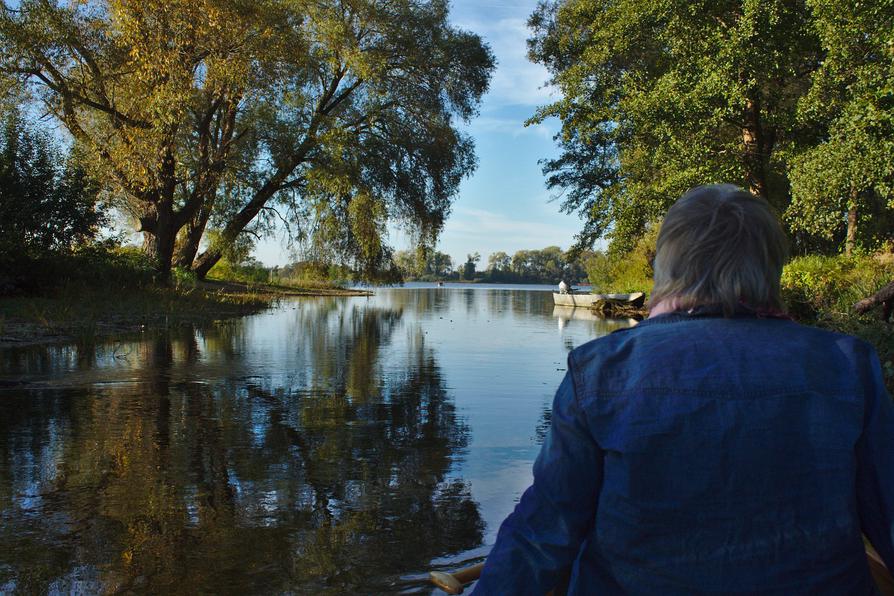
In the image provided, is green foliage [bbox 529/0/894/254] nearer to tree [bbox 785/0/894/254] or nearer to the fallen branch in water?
tree [bbox 785/0/894/254]

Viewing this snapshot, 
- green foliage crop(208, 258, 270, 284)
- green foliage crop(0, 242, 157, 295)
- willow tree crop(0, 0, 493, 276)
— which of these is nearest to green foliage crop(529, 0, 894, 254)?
willow tree crop(0, 0, 493, 276)

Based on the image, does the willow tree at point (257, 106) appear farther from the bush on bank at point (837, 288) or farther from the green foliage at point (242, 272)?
the bush on bank at point (837, 288)

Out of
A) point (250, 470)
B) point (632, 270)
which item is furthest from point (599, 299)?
point (250, 470)

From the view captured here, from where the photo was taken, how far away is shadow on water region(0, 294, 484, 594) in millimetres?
3441

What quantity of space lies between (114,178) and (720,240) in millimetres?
20134

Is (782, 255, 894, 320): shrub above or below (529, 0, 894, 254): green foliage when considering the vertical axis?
below

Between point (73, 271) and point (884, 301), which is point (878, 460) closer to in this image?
point (884, 301)

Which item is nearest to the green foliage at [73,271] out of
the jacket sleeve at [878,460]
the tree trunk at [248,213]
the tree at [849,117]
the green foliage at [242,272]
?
the tree trunk at [248,213]

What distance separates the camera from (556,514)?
1.53 m

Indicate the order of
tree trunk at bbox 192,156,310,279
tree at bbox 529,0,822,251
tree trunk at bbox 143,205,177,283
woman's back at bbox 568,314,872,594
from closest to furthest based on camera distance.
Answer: woman's back at bbox 568,314,872,594 → tree at bbox 529,0,822,251 → tree trunk at bbox 143,205,177,283 → tree trunk at bbox 192,156,310,279

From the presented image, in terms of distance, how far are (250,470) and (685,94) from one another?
53.2 feet

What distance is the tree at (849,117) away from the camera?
14.5 meters

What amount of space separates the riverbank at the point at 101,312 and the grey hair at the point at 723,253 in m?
11.7

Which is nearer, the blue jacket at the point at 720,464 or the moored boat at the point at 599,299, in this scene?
the blue jacket at the point at 720,464
